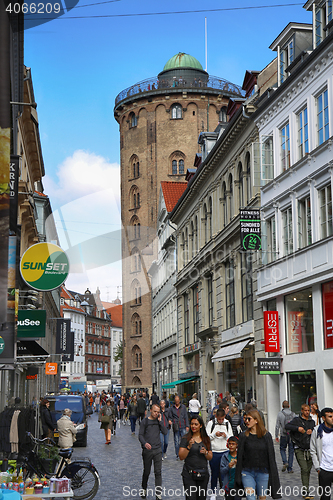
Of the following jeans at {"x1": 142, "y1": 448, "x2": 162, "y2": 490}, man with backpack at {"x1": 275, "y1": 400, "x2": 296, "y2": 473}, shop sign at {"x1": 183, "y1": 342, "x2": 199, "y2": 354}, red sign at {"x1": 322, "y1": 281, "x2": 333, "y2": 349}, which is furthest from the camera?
shop sign at {"x1": 183, "y1": 342, "x2": 199, "y2": 354}

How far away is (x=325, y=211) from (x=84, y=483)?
1353 cm

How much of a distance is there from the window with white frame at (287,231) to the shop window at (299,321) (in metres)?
1.74

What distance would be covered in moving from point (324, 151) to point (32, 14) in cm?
1620

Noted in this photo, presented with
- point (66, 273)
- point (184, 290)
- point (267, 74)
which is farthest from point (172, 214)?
point (66, 273)

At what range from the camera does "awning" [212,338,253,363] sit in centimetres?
2870

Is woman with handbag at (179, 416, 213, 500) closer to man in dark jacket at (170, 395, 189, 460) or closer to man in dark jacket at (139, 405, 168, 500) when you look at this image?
man in dark jacket at (139, 405, 168, 500)

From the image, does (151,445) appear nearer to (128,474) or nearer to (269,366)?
(128,474)

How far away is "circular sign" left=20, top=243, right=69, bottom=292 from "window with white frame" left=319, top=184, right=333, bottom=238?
→ 32.4 feet

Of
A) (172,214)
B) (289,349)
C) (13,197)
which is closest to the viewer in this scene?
(13,197)

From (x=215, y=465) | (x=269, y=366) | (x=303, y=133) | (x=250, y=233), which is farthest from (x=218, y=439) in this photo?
(x=250, y=233)

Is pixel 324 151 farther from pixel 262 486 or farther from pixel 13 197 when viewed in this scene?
pixel 262 486

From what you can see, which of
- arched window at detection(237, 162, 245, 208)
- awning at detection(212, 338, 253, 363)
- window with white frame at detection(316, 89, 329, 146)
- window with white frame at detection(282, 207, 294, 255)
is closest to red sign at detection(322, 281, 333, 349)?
window with white frame at detection(282, 207, 294, 255)

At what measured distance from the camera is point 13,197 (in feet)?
39.8

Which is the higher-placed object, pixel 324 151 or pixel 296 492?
pixel 324 151
